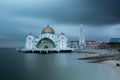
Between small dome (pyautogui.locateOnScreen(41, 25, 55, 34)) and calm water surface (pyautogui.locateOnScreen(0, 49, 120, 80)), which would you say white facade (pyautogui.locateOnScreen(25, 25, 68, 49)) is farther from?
calm water surface (pyautogui.locateOnScreen(0, 49, 120, 80))

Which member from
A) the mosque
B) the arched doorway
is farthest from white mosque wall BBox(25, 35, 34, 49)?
the arched doorway

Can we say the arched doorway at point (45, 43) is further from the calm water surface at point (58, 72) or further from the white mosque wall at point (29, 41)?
the calm water surface at point (58, 72)

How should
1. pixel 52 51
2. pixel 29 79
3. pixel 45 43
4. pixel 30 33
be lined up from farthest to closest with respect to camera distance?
pixel 30 33 → pixel 45 43 → pixel 52 51 → pixel 29 79

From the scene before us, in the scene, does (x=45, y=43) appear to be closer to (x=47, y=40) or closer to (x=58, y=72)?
(x=47, y=40)

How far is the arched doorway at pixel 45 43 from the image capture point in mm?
108794

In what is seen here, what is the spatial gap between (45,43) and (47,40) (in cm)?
188

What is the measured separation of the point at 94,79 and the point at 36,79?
251 inches

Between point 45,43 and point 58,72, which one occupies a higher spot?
point 45,43

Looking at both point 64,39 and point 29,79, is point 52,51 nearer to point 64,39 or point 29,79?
point 64,39

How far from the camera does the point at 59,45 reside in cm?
11212

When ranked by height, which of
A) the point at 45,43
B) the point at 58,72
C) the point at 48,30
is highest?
the point at 48,30

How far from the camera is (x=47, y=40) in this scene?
359ft

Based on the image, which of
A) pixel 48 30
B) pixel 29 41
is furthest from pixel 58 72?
pixel 29 41

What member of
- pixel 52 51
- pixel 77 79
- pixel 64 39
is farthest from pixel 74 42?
pixel 77 79
